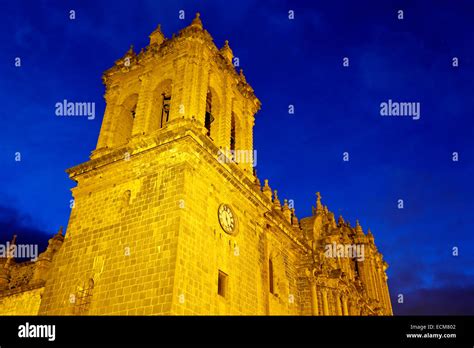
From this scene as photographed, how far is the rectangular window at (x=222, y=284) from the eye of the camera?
15.7 meters

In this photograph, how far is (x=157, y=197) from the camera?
1527 cm

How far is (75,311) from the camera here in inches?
571

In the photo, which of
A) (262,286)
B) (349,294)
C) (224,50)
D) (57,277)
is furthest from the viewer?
(349,294)

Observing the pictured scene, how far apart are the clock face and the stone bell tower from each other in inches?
11.9

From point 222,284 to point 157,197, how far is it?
409 centimetres

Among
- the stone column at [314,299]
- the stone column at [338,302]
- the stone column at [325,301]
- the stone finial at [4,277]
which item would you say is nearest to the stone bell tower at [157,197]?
the stone column at [314,299]

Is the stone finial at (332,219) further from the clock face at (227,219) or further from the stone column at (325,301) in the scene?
the clock face at (227,219)

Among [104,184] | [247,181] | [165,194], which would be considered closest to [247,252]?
[247,181]

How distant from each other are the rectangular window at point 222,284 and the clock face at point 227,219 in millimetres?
1815

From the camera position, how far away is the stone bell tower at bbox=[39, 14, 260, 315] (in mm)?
13758

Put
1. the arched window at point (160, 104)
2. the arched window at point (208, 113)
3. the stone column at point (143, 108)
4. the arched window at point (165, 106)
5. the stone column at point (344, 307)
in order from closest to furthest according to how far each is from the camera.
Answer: the stone column at point (143, 108)
the arched window at point (160, 104)
the arched window at point (165, 106)
the arched window at point (208, 113)
the stone column at point (344, 307)

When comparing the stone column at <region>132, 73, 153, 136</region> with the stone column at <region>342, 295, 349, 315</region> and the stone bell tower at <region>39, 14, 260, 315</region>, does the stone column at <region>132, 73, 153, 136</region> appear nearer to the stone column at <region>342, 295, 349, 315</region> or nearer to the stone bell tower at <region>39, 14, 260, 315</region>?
the stone bell tower at <region>39, 14, 260, 315</region>
